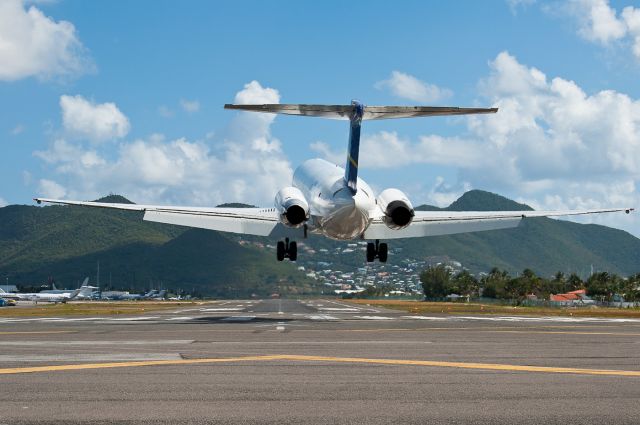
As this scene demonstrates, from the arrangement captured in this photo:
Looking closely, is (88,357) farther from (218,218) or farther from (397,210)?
(218,218)

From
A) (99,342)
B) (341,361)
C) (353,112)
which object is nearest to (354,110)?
(353,112)

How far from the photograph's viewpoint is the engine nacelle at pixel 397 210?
3778cm

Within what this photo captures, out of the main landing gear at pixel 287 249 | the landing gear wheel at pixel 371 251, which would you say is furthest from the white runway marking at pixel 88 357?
the landing gear wheel at pixel 371 251

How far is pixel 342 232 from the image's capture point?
39625mm

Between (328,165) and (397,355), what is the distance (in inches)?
1256

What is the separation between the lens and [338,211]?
1471 inches

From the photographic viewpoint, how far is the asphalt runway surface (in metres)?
10.8

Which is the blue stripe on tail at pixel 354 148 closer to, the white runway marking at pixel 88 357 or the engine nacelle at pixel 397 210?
the engine nacelle at pixel 397 210

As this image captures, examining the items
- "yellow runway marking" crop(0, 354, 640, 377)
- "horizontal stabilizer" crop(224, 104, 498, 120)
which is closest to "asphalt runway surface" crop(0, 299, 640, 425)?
"yellow runway marking" crop(0, 354, 640, 377)

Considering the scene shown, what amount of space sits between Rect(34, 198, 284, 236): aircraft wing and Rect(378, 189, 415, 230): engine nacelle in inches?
332

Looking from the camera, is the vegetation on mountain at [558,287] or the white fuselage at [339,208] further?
the vegetation on mountain at [558,287]

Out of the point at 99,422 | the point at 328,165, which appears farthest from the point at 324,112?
the point at 99,422

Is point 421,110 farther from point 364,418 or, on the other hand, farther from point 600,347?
point 364,418

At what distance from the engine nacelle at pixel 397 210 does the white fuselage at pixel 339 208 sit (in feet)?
1.85
